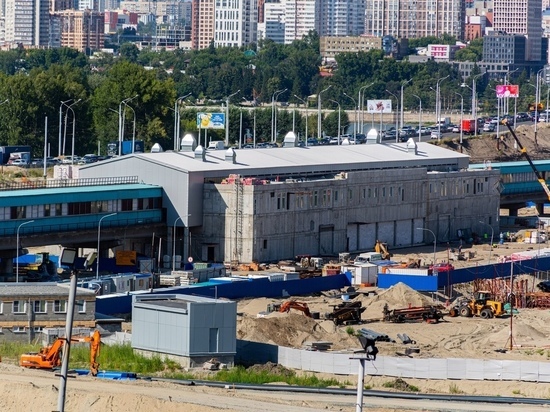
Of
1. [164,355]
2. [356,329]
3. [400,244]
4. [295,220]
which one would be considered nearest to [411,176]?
[400,244]

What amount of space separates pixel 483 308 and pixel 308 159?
21540 mm

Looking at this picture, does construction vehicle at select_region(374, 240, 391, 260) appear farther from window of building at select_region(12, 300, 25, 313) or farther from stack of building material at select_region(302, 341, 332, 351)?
window of building at select_region(12, 300, 25, 313)

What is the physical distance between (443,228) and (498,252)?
560 cm

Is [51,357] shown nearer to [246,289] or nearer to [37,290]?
[37,290]

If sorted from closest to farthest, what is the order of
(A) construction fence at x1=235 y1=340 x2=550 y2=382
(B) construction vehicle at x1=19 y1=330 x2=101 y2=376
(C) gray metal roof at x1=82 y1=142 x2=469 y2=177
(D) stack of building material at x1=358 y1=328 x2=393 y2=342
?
1. (B) construction vehicle at x1=19 y1=330 x2=101 y2=376
2. (A) construction fence at x1=235 y1=340 x2=550 y2=382
3. (D) stack of building material at x1=358 y1=328 x2=393 y2=342
4. (C) gray metal roof at x1=82 y1=142 x2=469 y2=177

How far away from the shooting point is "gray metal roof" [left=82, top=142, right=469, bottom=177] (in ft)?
275

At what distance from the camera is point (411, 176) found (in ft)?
307

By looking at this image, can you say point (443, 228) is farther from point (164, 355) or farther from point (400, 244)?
point (164, 355)

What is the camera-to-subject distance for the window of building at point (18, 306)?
5809 centimetres

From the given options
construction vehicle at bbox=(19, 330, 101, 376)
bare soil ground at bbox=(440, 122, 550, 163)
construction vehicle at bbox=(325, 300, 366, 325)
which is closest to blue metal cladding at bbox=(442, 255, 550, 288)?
construction vehicle at bbox=(325, 300, 366, 325)

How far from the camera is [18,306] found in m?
58.1

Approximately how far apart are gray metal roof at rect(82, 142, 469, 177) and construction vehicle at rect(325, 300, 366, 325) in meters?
15.5

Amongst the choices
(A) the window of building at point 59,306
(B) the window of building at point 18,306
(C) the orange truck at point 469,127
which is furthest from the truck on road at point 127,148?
(B) the window of building at point 18,306

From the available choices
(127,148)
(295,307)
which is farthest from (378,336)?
(127,148)
